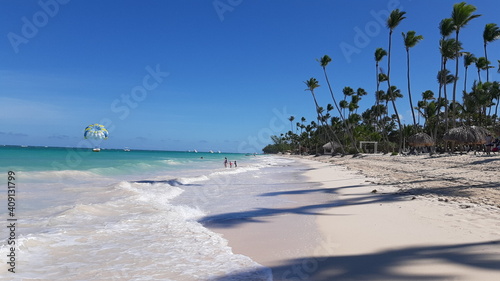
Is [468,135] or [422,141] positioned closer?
[468,135]

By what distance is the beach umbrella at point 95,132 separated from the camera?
91.8 ft

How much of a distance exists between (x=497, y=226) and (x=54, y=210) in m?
10.7

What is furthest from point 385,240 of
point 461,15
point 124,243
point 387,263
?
point 461,15

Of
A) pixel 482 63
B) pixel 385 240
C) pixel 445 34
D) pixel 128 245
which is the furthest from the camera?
pixel 482 63

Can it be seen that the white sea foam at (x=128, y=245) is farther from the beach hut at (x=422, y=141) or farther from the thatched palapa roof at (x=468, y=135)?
the beach hut at (x=422, y=141)

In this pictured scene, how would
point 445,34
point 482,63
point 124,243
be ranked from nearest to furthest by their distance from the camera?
point 124,243 → point 445,34 → point 482,63

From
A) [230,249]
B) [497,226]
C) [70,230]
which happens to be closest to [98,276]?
[230,249]

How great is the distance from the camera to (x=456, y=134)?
95.1 ft

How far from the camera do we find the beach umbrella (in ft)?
91.8

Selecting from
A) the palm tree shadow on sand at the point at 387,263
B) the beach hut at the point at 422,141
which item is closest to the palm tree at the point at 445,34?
the beach hut at the point at 422,141

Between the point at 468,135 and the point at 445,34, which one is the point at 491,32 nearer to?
the point at 445,34

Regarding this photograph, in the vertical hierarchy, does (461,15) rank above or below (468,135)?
above

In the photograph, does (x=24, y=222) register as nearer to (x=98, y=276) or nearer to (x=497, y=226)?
(x=98, y=276)

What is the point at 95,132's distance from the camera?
29.1m
